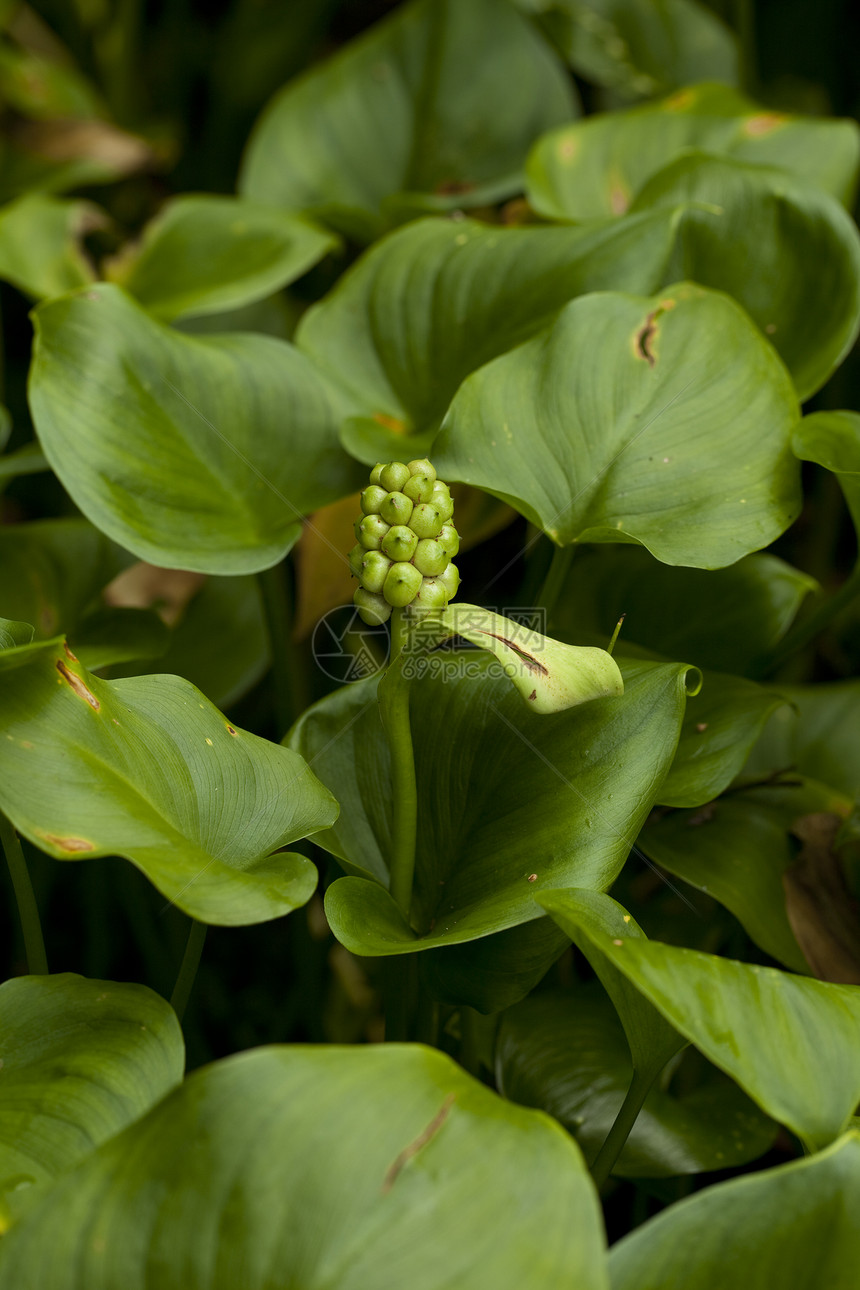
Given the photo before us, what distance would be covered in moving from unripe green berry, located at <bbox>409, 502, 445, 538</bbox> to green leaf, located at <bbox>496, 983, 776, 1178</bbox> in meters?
0.34

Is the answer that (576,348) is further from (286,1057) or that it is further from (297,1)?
(297,1)

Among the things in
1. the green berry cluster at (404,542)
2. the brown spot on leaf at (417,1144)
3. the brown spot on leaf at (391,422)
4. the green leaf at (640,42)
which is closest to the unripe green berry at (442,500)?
the green berry cluster at (404,542)

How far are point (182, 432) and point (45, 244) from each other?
0.42m

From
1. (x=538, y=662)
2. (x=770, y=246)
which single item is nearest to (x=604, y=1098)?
(x=538, y=662)

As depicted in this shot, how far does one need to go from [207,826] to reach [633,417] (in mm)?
347

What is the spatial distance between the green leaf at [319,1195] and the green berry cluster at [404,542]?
0.18 metres

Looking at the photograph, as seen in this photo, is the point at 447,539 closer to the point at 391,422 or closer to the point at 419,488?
the point at 419,488

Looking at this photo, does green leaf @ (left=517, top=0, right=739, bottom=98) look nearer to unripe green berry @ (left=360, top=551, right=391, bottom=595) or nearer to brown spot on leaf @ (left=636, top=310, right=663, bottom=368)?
brown spot on leaf @ (left=636, top=310, right=663, bottom=368)

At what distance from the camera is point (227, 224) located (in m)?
0.94

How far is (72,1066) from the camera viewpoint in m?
0.45

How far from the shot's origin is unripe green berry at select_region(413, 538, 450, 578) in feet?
1.45

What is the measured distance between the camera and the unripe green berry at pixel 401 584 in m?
0.43

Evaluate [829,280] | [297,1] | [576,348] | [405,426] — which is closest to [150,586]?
[405,426]

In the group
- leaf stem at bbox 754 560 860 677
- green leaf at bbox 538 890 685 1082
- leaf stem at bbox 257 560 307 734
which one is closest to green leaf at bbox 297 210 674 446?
leaf stem at bbox 257 560 307 734
